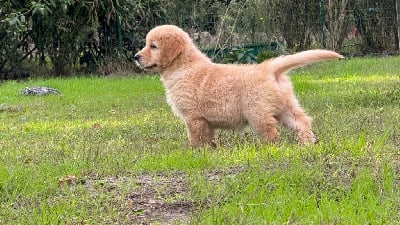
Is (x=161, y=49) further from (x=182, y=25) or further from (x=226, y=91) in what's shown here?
(x=182, y=25)

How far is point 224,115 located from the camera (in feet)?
20.4

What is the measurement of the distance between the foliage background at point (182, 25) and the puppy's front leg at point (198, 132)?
37.7 feet

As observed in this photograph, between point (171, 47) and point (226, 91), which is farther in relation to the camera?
point (171, 47)

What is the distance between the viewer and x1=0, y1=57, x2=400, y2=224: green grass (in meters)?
3.92

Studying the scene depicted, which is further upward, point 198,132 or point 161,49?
point 161,49

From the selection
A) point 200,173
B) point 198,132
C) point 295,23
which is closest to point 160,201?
point 200,173

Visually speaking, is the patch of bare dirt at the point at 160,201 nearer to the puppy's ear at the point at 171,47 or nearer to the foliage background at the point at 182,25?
the puppy's ear at the point at 171,47

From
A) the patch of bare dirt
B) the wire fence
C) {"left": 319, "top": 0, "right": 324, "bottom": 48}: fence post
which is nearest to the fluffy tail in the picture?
the patch of bare dirt

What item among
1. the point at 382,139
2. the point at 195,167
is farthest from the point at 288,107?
the point at 195,167

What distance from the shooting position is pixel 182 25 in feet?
62.4

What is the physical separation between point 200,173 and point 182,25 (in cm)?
1446

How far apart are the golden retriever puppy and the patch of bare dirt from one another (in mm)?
1401

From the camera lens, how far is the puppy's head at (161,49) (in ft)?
21.6

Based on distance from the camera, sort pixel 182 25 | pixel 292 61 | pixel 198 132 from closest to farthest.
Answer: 1. pixel 292 61
2. pixel 198 132
3. pixel 182 25
